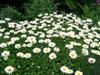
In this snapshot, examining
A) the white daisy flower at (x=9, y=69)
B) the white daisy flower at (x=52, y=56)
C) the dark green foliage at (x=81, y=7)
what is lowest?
the dark green foliage at (x=81, y=7)

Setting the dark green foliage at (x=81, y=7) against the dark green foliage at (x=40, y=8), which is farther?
the dark green foliage at (x=81, y=7)

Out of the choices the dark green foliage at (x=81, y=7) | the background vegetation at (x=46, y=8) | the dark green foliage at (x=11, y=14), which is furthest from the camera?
the dark green foliage at (x=81, y=7)

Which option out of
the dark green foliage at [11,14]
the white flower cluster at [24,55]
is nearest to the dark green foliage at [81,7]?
the dark green foliage at [11,14]

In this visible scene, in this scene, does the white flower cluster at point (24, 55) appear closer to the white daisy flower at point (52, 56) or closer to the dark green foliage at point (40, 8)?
the white daisy flower at point (52, 56)

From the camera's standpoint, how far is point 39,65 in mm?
5176

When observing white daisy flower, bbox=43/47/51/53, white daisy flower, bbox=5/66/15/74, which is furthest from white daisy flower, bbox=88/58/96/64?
white daisy flower, bbox=5/66/15/74

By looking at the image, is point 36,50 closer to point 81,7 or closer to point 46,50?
point 46,50

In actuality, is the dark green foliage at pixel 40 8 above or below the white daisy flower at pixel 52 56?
below

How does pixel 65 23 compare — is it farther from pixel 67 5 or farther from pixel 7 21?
pixel 67 5

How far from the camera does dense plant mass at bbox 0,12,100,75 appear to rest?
5.13 metres

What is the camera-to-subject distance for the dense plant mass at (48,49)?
16.8ft

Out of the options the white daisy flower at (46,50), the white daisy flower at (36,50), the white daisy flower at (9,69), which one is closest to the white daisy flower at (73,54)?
the white daisy flower at (46,50)

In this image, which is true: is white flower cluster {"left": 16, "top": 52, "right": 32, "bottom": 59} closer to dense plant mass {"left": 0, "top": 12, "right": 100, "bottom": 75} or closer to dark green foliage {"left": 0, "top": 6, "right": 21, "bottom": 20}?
dense plant mass {"left": 0, "top": 12, "right": 100, "bottom": 75}

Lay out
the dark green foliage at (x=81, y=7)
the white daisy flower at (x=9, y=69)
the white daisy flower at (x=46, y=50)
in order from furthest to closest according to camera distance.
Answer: the dark green foliage at (x=81, y=7)
the white daisy flower at (x=46, y=50)
the white daisy flower at (x=9, y=69)
